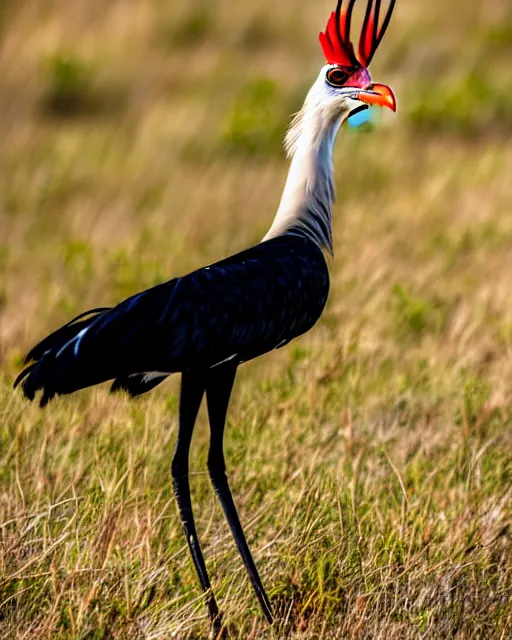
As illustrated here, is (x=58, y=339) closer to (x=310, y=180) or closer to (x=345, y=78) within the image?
(x=310, y=180)

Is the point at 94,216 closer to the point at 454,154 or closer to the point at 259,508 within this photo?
the point at 454,154

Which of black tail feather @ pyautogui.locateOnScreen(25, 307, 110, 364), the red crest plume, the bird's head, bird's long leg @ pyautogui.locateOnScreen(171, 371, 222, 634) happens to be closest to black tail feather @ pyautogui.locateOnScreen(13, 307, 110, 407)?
black tail feather @ pyautogui.locateOnScreen(25, 307, 110, 364)

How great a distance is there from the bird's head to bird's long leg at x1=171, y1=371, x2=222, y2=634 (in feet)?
2.97

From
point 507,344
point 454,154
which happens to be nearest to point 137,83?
point 454,154

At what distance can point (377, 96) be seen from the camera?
140 inches

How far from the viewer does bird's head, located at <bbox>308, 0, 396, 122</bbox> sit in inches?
141

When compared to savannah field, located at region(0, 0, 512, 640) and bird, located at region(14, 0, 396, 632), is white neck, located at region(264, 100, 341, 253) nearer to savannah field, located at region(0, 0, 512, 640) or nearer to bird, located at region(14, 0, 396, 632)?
bird, located at region(14, 0, 396, 632)

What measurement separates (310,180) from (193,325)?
68 cm

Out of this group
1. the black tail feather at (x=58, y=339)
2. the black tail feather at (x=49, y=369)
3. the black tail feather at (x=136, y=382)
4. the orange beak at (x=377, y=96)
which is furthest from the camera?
the orange beak at (x=377, y=96)

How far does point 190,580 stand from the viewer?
350cm

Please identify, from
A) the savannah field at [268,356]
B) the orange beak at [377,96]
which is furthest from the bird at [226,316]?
the savannah field at [268,356]

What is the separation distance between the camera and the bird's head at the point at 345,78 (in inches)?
141

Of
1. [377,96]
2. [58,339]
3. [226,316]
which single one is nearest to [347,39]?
[377,96]

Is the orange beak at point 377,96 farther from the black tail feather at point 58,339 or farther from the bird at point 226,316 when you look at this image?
the black tail feather at point 58,339
